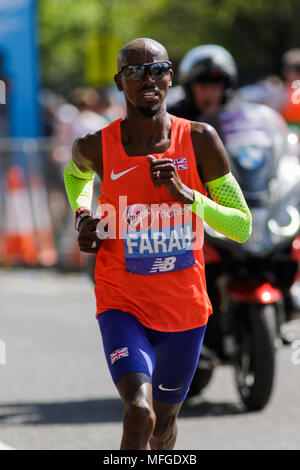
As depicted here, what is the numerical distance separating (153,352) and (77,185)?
826 millimetres

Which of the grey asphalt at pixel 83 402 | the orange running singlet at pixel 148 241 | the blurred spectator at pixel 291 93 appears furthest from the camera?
the blurred spectator at pixel 291 93

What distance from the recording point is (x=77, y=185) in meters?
4.86

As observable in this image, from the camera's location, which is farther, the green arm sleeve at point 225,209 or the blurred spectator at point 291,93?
the blurred spectator at point 291,93

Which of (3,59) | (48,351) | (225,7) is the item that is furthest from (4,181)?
(225,7)

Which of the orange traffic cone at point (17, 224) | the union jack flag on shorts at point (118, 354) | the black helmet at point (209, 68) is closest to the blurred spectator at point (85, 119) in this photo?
the orange traffic cone at point (17, 224)

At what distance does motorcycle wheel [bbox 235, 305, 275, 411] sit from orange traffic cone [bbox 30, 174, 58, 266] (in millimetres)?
8672

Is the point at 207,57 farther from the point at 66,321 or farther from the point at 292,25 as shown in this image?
the point at 292,25

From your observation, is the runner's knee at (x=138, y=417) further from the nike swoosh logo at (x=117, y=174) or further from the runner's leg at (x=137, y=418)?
the nike swoosh logo at (x=117, y=174)

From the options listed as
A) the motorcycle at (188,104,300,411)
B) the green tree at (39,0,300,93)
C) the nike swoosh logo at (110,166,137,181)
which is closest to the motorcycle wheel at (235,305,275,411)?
the motorcycle at (188,104,300,411)

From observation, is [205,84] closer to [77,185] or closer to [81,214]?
[77,185]

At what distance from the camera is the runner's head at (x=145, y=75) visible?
441 cm

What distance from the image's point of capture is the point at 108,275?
4562mm

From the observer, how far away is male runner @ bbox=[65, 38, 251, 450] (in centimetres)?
443

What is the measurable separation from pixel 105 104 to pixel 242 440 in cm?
963
